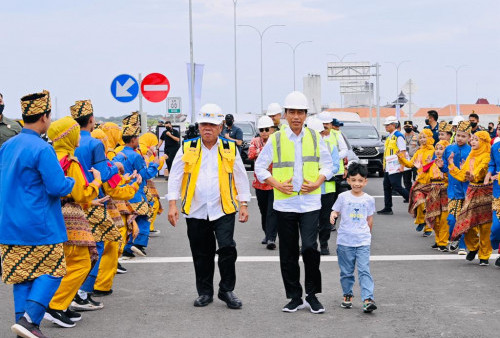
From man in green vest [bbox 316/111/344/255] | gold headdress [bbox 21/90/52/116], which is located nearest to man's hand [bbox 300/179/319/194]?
gold headdress [bbox 21/90/52/116]

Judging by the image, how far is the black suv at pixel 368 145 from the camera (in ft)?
83.3

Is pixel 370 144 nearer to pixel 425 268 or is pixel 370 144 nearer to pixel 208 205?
pixel 425 268

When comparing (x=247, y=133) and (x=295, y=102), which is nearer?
(x=295, y=102)

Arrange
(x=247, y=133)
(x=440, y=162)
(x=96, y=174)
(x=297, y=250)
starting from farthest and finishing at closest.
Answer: (x=247, y=133) → (x=440, y=162) → (x=297, y=250) → (x=96, y=174)

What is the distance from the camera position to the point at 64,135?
6645mm

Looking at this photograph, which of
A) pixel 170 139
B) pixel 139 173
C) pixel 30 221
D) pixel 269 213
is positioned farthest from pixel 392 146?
pixel 170 139

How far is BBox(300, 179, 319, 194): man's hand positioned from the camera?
289 inches

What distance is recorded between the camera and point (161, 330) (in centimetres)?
674

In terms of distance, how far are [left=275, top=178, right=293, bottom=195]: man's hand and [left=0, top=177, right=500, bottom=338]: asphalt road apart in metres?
1.11

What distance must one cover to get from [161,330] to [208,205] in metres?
1.36

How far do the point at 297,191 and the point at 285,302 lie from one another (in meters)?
1.16

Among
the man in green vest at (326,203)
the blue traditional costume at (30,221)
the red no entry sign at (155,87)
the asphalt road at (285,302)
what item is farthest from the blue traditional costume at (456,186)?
the red no entry sign at (155,87)

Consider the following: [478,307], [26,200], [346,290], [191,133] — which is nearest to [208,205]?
[346,290]

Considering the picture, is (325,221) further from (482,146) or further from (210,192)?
(210,192)
